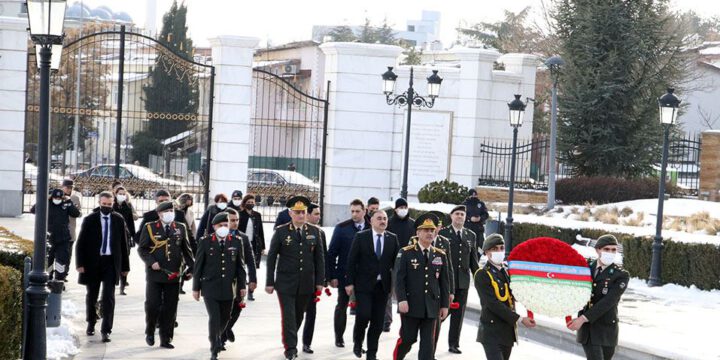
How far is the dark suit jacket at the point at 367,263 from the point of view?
12.7m

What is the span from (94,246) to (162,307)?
1.16m

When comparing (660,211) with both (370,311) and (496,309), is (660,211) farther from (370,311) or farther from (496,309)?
(496,309)

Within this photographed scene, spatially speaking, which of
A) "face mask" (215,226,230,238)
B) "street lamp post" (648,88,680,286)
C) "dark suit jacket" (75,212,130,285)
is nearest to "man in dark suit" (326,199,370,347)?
"face mask" (215,226,230,238)

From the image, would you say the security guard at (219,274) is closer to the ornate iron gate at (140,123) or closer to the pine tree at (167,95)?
the ornate iron gate at (140,123)

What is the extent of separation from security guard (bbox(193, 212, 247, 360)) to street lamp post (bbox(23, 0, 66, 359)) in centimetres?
220

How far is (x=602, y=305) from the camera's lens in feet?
33.6

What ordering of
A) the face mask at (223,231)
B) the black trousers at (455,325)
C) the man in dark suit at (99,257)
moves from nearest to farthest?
1. the face mask at (223,231)
2. the black trousers at (455,325)
3. the man in dark suit at (99,257)

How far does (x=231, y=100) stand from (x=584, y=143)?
10.1 m

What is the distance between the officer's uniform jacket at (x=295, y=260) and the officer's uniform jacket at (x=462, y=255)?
1657 mm

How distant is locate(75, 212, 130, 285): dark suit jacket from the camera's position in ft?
44.1

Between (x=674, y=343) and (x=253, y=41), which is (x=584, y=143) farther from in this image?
(x=674, y=343)

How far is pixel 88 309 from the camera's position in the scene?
13.5 m

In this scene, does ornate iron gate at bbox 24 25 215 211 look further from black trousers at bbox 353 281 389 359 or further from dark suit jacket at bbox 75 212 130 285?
black trousers at bbox 353 281 389 359

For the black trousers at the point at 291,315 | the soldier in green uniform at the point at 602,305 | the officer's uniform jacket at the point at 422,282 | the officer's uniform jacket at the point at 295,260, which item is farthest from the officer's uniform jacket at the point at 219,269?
the soldier in green uniform at the point at 602,305
